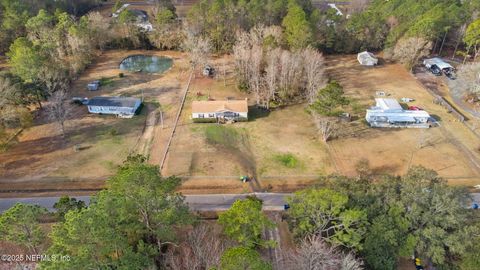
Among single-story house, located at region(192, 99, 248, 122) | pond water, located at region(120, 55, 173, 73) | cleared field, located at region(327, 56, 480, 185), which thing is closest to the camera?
cleared field, located at region(327, 56, 480, 185)

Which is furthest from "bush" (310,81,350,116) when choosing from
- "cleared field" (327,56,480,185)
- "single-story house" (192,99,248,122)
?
"single-story house" (192,99,248,122)

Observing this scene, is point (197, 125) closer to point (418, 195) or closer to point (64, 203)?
point (64, 203)

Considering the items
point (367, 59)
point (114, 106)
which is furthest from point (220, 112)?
point (367, 59)

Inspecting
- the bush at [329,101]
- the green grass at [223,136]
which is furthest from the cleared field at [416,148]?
the green grass at [223,136]

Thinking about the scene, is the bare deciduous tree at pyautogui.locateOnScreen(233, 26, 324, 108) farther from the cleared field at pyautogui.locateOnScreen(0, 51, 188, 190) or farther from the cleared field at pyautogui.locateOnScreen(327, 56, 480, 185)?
the cleared field at pyautogui.locateOnScreen(0, 51, 188, 190)

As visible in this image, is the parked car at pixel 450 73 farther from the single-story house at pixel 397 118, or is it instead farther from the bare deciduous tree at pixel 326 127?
the bare deciduous tree at pixel 326 127

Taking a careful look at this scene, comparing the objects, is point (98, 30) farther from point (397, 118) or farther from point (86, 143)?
point (397, 118)
